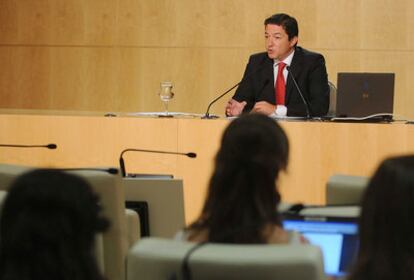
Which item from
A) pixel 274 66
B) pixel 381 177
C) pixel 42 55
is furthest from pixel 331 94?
pixel 381 177

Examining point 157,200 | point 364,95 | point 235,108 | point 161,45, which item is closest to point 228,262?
point 157,200

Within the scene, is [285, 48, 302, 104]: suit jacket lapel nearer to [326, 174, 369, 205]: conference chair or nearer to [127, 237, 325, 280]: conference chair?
[326, 174, 369, 205]: conference chair

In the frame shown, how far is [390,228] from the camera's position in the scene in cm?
178

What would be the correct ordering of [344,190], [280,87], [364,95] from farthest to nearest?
1. [280,87]
2. [364,95]
3. [344,190]

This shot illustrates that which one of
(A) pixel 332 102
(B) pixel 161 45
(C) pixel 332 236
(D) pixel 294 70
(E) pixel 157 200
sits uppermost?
(B) pixel 161 45

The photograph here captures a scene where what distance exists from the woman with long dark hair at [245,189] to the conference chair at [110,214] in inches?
29.1

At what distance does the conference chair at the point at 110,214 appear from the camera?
3.16 metres

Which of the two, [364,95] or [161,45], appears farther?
[161,45]

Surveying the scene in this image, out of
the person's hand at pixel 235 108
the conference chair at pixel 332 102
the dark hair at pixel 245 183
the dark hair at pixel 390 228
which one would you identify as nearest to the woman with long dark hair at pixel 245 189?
the dark hair at pixel 245 183

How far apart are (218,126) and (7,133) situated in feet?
4.55

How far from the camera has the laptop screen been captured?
253cm

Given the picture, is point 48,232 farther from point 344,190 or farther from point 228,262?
point 344,190

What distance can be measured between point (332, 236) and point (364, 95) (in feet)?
10.7

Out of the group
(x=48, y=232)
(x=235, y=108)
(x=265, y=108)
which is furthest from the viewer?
(x=235, y=108)
